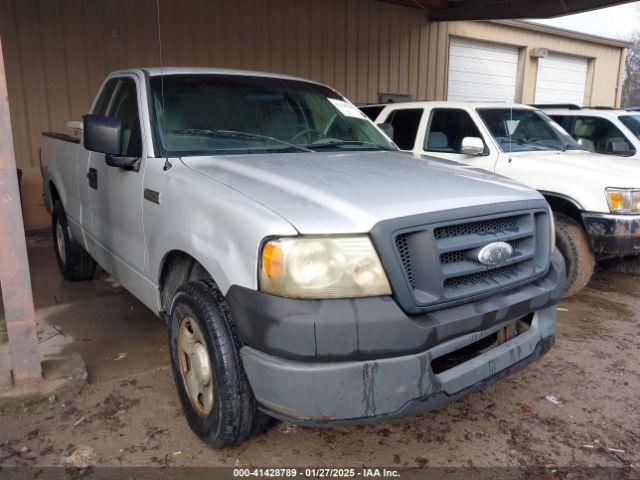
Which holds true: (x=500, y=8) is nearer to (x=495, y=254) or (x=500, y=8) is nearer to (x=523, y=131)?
(x=523, y=131)

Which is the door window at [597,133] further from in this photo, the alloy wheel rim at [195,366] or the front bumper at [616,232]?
the alloy wheel rim at [195,366]

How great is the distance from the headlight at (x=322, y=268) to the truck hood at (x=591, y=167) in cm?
333

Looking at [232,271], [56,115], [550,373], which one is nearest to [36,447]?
[232,271]

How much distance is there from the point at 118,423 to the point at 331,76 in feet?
29.4

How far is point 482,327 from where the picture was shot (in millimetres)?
2273

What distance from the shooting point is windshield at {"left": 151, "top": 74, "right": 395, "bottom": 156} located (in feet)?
10.2

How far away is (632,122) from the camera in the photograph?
697 centimetres

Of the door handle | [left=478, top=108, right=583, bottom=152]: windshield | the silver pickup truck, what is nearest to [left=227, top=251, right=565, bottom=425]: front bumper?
the silver pickup truck

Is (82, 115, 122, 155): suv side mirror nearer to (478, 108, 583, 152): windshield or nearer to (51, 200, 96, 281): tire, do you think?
(51, 200, 96, 281): tire

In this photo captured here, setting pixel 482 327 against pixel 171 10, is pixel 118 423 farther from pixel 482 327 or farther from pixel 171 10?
pixel 171 10

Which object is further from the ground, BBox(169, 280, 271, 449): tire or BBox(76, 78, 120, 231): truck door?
BBox(76, 78, 120, 231): truck door

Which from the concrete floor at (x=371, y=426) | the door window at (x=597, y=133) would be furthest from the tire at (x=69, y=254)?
the door window at (x=597, y=133)

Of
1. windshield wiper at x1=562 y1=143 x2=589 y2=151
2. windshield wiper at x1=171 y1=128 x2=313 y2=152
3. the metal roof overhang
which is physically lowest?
windshield wiper at x1=562 y1=143 x2=589 y2=151

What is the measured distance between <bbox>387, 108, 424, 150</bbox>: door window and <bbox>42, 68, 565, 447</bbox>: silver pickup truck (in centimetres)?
305
